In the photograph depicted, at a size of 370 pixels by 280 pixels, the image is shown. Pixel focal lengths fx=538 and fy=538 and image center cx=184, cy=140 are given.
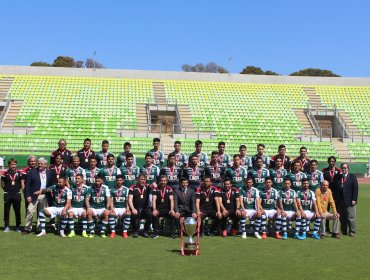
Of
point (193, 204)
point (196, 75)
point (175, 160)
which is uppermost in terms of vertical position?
point (196, 75)

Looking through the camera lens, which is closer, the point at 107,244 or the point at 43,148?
the point at 107,244

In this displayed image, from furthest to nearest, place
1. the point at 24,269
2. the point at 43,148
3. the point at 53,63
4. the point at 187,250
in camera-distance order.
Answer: the point at 53,63 < the point at 43,148 < the point at 187,250 < the point at 24,269

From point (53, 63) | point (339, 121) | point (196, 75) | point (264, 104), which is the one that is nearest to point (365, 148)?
point (339, 121)

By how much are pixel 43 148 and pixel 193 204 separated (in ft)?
73.7

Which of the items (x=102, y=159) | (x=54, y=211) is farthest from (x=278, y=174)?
(x=54, y=211)

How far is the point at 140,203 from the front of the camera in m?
11.2

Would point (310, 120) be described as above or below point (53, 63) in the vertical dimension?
below

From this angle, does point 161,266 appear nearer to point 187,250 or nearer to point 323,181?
point 187,250

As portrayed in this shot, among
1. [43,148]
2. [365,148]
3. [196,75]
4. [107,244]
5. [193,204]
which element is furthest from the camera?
[196,75]

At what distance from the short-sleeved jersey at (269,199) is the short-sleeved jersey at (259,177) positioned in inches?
9.5

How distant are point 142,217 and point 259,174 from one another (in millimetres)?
2718

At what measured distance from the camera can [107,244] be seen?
990cm

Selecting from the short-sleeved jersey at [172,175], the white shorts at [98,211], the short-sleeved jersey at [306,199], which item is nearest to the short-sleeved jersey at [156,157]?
the short-sleeved jersey at [172,175]

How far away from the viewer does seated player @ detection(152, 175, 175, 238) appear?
11000mm
